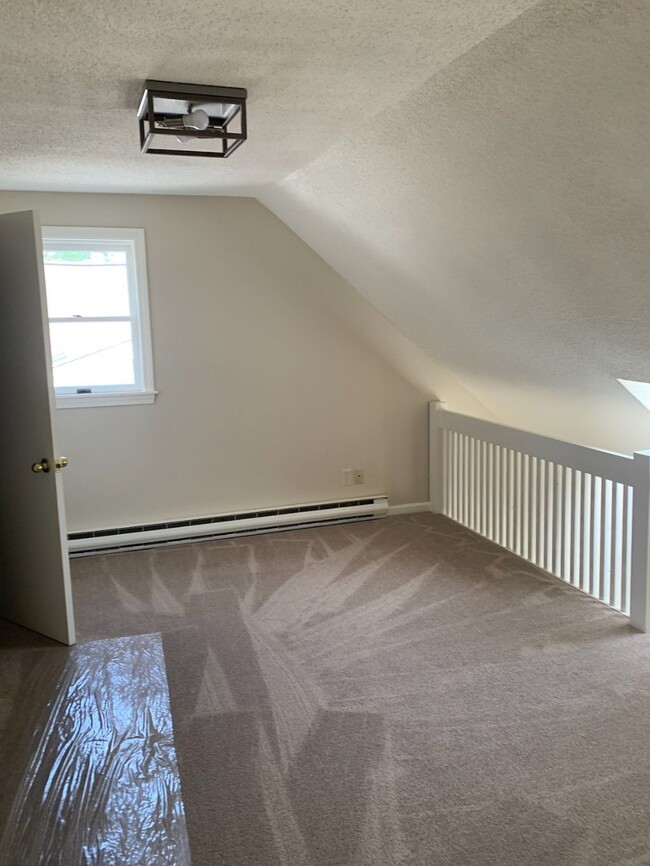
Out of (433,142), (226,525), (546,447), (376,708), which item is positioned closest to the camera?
(433,142)

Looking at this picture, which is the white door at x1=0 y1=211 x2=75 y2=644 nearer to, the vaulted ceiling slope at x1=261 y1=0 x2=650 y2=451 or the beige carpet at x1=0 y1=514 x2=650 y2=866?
the beige carpet at x1=0 y1=514 x2=650 y2=866

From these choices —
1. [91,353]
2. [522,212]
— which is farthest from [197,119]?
[91,353]

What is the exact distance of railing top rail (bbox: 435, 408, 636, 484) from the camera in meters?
3.34

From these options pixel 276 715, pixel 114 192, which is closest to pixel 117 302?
pixel 114 192

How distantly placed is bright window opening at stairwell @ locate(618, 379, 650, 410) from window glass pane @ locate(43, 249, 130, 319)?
114 inches

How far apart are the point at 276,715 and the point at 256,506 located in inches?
88.4

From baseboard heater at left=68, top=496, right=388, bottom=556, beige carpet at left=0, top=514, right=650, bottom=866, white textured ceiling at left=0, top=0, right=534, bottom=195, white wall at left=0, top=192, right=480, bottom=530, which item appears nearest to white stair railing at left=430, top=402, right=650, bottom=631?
beige carpet at left=0, top=514, right=650, bottom=866

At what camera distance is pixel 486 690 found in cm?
273

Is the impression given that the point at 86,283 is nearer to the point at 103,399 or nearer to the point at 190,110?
the point at 103,399

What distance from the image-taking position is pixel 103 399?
14.2ft

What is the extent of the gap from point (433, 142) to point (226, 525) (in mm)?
2877


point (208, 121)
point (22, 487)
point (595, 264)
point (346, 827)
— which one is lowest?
point (346, 827)

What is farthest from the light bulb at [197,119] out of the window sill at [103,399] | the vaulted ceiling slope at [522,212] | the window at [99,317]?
the window sill at [103,399]

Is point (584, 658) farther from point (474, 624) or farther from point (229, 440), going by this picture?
point (229, 440)
